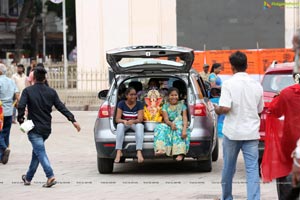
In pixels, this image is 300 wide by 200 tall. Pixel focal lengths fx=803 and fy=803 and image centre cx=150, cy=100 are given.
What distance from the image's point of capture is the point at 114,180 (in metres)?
11.8

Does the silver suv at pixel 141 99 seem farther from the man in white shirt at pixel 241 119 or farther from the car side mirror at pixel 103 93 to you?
the man in white shirt at pixel 241 119

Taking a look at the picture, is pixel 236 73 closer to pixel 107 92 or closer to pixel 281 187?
pixel 281 187

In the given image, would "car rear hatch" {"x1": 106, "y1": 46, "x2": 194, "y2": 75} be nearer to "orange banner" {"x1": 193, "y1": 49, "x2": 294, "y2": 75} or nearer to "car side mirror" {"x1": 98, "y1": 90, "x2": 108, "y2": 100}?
"car side mirror" {"x1": 98, "y1": 90, "x2": 108, "y2": 100}

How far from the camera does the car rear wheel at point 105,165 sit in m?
12.4

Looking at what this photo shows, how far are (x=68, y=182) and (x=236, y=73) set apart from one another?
12.4 feet

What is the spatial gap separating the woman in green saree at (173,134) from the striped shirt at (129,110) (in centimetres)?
43

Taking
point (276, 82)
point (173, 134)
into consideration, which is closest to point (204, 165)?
point (173, 134)

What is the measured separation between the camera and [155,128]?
12172mm

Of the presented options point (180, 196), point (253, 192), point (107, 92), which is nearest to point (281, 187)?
point (253, 192)

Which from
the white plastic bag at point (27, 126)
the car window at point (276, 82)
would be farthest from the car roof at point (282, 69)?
the white plastic bag at point (27, 126)

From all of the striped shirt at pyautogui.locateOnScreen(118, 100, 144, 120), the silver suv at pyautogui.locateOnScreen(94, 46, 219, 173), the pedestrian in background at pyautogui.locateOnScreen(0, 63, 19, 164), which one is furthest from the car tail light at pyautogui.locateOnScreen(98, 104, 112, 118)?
the pedestrian in background at pyautogui.locateOnScreen(0, 63, 19, 164)

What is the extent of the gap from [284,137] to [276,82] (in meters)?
5.88

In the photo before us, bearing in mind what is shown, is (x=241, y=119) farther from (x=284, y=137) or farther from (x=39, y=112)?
(x=39, y=112)

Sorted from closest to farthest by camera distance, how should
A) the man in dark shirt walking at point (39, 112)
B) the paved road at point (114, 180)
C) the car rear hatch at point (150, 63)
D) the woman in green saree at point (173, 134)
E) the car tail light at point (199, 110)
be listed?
the paved road at point (114, 180)
the man in dark shirt walking at point (39, 112)
the woman in green saree at point (173, 134)
the car tail light at point (199, 110)
the car rear hatch at point (150, 63)
